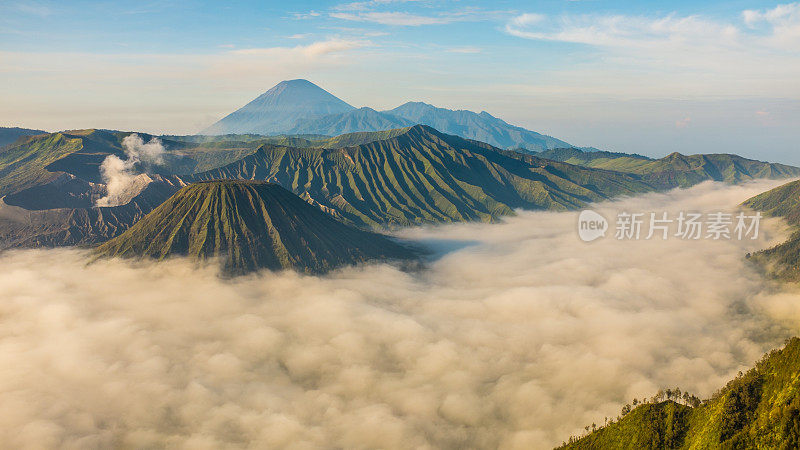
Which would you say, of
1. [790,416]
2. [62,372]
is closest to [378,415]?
[790,416]

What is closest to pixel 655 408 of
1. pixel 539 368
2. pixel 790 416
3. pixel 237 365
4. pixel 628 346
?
pixel 790 416

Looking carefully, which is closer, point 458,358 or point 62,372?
point 62,372

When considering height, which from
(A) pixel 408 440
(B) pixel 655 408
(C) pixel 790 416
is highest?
(C) pixel 790 416

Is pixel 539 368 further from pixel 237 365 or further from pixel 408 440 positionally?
pixel 237 365

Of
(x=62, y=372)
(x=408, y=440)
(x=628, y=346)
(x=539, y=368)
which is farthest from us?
(x=628, y=346)

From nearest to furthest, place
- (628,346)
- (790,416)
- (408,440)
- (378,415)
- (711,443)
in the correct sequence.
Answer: (790,416), (711,443), (408,440), (378,415), (628,346)

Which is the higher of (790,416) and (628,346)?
(790,416)
